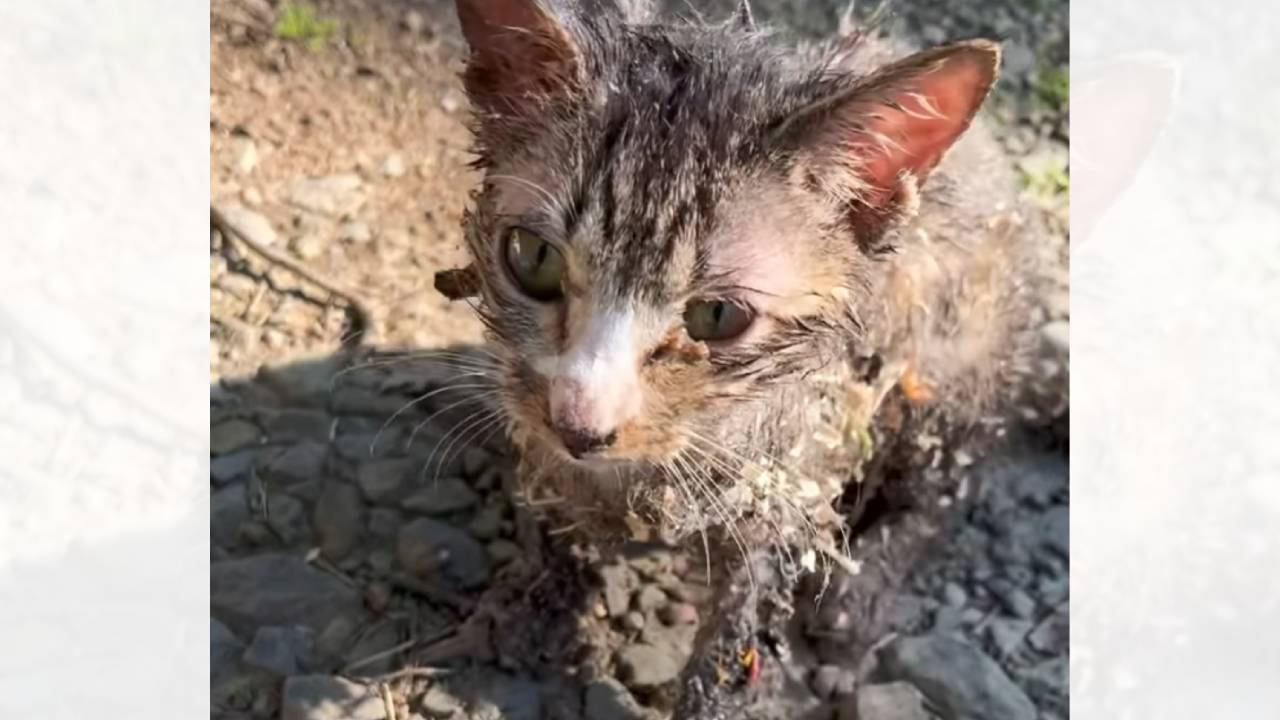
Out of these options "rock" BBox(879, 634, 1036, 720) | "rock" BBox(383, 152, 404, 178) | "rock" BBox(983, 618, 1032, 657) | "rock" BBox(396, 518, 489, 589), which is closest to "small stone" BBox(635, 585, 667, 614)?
"rock" BBox(396, 518, 489, 589)

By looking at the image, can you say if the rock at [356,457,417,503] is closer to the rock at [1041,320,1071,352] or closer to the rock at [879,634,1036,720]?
the rock at [879,634,1036,720]

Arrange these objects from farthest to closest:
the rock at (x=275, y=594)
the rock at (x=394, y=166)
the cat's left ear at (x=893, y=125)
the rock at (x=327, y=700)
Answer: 1. the rock at (x=394, y=166)
2. the rock at (x=275, y=594)
3. the rock at (x=327, y=700)
4. the cat's left ear at (x=893, y=125)

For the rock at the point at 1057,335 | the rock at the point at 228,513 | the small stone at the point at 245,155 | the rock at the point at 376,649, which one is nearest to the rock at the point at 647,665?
the rock at the point at 376,649

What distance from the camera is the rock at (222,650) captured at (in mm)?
1843

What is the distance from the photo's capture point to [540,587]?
1.98m

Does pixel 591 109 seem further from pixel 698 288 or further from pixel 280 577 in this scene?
pixel 280 577

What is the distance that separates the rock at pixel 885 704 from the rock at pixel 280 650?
35.0 inches

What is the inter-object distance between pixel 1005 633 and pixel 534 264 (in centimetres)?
129

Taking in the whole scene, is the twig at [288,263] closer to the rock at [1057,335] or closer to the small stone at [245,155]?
the small stone at [245,155]

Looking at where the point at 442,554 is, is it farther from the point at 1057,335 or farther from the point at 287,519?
the point at 1057,335

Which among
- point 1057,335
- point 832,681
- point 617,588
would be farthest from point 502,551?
point 1057,335

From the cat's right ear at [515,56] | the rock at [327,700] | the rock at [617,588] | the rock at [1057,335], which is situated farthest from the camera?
the rock at [1057,335]

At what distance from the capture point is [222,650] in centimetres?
188
